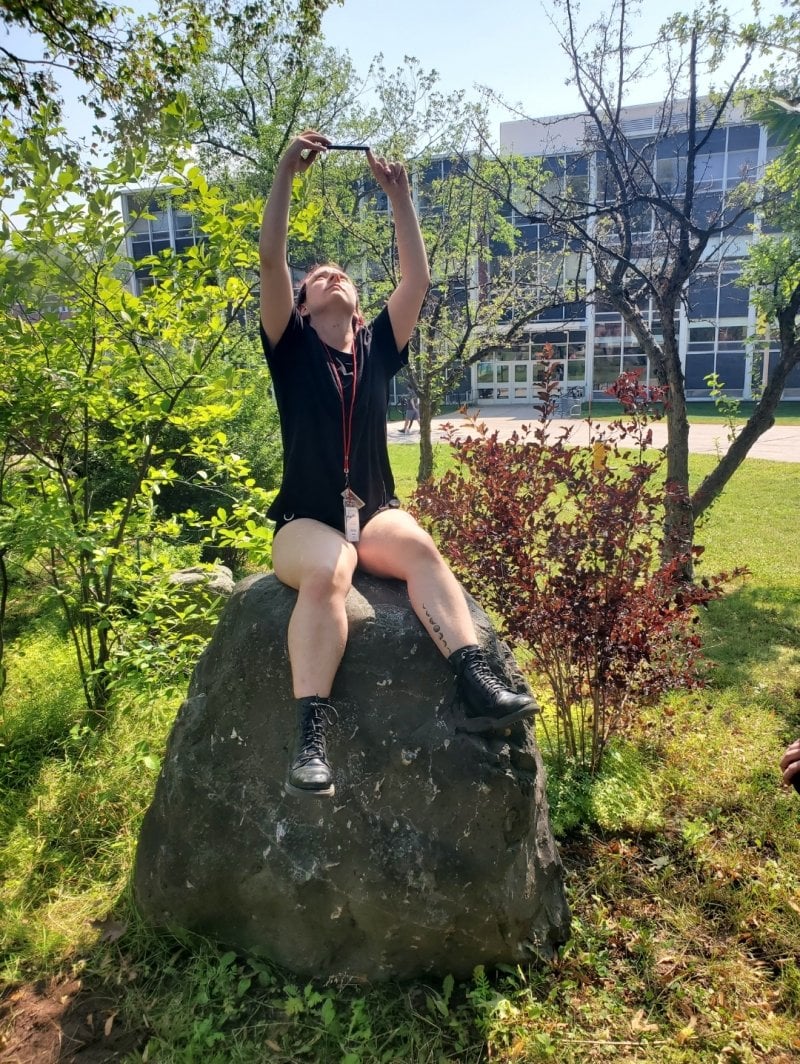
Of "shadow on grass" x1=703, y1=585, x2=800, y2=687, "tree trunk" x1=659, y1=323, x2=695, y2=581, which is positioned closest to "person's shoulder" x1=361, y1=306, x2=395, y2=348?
"tree trunk" x1=659, y1=323, x2=695, y2=581

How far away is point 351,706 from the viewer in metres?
2.75

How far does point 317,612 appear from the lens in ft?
8.70

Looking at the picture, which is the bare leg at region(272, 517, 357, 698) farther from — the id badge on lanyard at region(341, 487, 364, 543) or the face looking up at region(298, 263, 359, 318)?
the face looking up at region(298, 263, 359, 318)

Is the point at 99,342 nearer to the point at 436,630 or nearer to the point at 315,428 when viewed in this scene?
the point at 315,428

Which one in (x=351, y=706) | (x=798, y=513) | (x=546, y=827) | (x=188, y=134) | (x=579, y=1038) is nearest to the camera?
(x=579, y=1038)

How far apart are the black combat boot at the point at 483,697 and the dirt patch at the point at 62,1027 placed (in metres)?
1.62

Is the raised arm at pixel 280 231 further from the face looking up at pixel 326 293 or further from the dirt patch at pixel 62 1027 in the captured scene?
the dirt patch at pixel 62 1027

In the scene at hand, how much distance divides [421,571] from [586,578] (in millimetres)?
1355

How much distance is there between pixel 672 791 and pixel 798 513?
8234mm

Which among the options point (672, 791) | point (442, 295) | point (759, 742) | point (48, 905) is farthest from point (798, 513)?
point (48, 905)

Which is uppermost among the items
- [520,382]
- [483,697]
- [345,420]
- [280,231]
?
[280,231]

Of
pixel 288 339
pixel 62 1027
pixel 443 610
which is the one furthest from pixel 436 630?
pixel 62 1027

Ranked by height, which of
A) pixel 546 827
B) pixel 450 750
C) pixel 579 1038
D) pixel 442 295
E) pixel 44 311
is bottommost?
pixel 579 1038

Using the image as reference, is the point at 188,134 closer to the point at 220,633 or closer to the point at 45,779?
the point at 220,633
